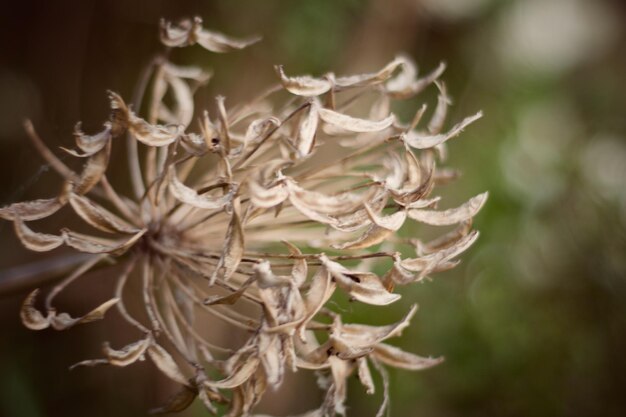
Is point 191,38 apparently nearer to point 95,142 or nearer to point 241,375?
point 95,142

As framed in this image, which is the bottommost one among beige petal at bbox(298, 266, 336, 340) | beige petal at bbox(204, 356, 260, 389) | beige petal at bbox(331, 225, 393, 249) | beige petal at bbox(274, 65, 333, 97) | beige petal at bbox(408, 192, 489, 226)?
beige petal at bbox(204, 356, 260, 389)

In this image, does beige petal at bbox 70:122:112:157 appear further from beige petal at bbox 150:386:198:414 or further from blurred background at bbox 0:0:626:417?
blurred background at bbox 0:0:626:417

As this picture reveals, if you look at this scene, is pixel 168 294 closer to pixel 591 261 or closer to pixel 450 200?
pixel 450 200

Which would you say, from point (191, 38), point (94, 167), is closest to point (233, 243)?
point (94, 167)

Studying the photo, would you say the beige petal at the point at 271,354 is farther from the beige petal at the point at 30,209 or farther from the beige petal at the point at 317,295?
the beige petal at the point at 30,209

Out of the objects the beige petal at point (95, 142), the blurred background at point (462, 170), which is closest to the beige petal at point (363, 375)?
the beige petal at point (95, 142)

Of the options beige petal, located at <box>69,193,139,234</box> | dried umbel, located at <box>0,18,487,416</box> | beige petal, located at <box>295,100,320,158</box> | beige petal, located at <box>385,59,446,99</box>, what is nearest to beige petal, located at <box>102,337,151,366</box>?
dried umbel, located at <box>0,18,487,416</box>
